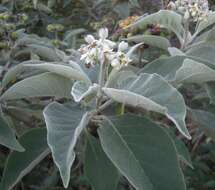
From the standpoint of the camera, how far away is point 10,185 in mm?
1144

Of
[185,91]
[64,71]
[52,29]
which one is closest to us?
[64,71]

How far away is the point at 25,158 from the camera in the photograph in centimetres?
117

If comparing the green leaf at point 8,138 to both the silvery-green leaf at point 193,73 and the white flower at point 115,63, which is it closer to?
the white flower at point 115,63

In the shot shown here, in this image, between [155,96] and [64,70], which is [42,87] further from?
[155,96]

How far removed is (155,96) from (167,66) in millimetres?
231

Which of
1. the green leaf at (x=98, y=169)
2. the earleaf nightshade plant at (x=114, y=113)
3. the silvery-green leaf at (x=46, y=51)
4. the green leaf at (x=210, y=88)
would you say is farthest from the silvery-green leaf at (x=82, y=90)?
the silvery-green leaf at (x=46, y=51)

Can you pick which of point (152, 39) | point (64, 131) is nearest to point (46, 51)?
point (152, 39)

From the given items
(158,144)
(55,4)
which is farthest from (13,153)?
(55,4)

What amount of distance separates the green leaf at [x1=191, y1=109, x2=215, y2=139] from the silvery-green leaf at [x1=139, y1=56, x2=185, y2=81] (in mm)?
198

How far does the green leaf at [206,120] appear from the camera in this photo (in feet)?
4.45

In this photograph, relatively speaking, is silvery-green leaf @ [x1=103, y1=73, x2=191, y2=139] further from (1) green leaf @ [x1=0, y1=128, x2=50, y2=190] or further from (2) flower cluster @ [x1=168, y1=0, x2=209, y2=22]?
(2) flower cluster @ [x1=168, y1=0, x2=209, y2=22]

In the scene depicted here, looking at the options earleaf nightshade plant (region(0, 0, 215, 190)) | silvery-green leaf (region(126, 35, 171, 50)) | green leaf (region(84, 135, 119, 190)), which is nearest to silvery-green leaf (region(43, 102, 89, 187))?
earleaf nightshade plant (region(0, 0, 215, 190))

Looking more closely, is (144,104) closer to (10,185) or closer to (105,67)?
(105,67)

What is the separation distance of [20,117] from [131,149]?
0.47m
